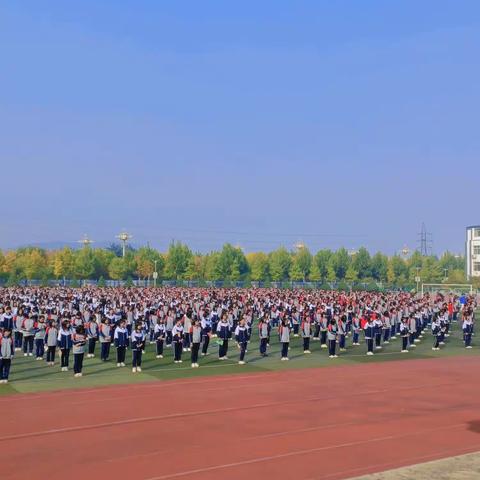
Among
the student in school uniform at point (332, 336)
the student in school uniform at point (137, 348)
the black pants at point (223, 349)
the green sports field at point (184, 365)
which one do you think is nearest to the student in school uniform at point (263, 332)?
the green sports field at point (184, 365)

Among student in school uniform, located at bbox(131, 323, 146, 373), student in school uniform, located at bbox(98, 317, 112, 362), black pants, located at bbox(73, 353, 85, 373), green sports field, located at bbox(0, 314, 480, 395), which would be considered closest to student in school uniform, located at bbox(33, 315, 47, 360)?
green sports field, located at bbox(0, 314, 480, 395)

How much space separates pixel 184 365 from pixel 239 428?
33.3 ft

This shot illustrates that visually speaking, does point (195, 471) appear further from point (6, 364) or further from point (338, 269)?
point (338, 269)

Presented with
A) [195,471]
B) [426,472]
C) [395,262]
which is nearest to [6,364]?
[195,471]

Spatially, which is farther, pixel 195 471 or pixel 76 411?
pixel 76 411

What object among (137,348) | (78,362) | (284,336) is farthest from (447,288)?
(78,362)

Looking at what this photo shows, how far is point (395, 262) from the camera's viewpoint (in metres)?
122

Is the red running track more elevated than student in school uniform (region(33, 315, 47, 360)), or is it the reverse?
student in school uniform (region(33, 315, 47, 360))

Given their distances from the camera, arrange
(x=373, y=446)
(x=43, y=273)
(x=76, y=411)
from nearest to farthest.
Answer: (x=373, y=446)
(x=76, y=411)
(x=43, y=273)

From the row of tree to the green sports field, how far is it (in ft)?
211

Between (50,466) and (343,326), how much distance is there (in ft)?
62.6

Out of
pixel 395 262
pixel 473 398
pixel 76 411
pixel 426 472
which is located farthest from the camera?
pixel 395 262

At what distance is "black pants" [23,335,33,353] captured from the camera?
87.3ft

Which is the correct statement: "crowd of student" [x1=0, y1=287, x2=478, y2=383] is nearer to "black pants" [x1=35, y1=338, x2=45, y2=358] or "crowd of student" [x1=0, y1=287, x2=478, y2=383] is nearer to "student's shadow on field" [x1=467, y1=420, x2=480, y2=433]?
"black pants" [x1=35, y1=338, x2=45, y2=358]
